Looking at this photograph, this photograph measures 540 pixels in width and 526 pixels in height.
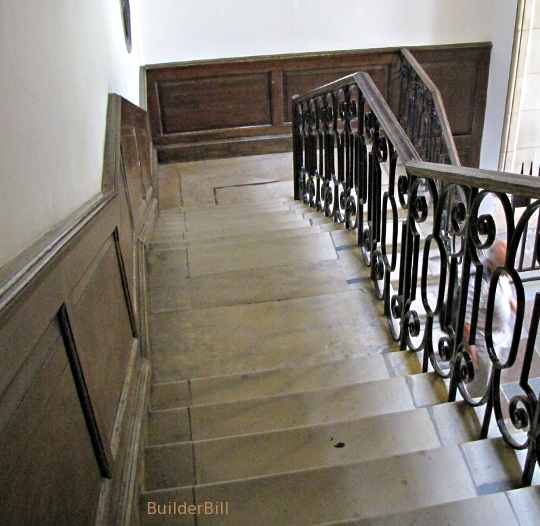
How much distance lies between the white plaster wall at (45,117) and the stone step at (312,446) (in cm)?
86

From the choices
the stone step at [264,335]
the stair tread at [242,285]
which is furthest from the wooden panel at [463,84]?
the stone step at [264,335]

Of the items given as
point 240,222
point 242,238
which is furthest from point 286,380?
point 240,222

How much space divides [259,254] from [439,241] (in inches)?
55.6

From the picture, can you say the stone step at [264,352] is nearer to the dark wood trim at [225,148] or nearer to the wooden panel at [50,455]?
the wooden panel at [50,455]

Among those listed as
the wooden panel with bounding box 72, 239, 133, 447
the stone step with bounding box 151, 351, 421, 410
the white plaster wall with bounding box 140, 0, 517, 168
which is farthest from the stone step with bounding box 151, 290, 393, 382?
the white plaster wall with bounding box 140, 0, 517, 168

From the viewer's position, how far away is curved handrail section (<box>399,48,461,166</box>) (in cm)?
448

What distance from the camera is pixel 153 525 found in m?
1.34

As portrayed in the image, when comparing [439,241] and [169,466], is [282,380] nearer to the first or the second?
[169,466]

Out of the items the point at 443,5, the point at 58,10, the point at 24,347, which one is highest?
the point at 443,5

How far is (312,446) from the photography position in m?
1.60

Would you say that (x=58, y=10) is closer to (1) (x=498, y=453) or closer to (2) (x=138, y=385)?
(2) (x=138, y=385)

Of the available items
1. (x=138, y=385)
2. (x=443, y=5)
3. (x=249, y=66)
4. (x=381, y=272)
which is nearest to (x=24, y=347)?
(x=138, y=385)

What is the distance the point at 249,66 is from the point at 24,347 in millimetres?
5102

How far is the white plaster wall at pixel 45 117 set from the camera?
3.20 feet
